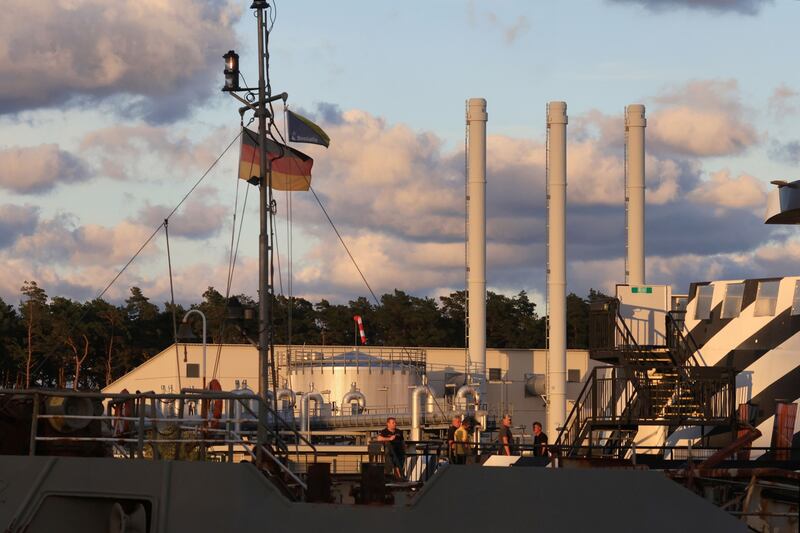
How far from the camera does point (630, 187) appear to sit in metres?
67.1

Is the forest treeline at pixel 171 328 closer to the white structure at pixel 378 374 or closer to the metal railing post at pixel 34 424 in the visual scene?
the white structure at pixel 378 374

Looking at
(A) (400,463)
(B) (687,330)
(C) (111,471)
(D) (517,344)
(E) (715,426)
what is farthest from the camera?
(D) (517,344)

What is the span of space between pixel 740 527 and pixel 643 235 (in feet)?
174

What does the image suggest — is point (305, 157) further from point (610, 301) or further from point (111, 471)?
point (111, 471)

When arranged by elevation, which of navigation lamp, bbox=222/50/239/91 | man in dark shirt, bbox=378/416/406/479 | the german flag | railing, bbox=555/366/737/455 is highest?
navigation lamp, bbox=222/50/239/91

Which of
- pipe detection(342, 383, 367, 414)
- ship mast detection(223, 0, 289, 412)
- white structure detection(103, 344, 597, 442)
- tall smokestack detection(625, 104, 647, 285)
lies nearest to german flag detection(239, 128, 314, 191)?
ship mast detection(223, 0, 289, 412)

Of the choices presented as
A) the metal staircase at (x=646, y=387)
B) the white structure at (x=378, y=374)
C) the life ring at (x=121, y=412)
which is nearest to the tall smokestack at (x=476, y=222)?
the white structure at (x=378, y=374)

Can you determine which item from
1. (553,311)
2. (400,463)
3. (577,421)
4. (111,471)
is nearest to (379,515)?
(111,471)

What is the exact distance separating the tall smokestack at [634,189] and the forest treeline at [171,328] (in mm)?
20166

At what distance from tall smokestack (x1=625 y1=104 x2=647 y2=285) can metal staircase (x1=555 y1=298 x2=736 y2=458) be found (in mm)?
39820

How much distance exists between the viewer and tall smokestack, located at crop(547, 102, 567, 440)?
64125mm

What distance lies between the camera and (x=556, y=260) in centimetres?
6469

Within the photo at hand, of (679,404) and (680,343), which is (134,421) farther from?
(680,343)

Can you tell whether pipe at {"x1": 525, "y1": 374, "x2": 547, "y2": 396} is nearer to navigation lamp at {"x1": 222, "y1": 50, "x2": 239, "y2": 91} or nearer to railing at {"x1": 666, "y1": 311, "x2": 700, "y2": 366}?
railing at {"x1": 666, "y1": 311, "x2": 700, "y2": 366}
